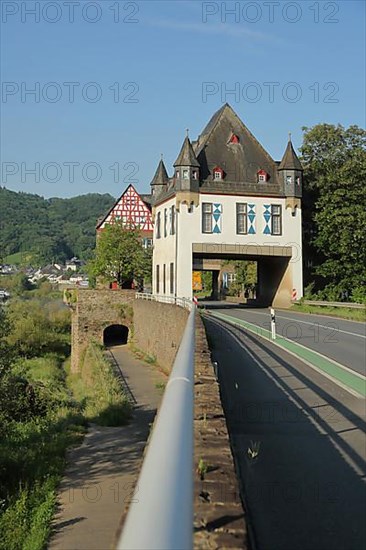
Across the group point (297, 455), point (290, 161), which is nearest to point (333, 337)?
point (297, 455)

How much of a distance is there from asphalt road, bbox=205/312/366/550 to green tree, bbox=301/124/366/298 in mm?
29306

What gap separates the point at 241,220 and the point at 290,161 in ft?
18.0

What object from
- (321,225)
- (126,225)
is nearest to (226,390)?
(321,225)

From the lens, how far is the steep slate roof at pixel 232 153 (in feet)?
143

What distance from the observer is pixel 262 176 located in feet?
144

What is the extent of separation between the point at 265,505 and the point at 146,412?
17807 millimetres

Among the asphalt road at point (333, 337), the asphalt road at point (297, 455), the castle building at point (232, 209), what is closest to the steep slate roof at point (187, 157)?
the castle building at point (232, 209)

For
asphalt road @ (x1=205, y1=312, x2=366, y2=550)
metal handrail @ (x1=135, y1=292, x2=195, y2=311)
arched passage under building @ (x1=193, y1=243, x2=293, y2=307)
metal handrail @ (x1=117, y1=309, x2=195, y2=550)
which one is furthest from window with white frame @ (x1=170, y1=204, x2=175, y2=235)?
metal handrail @ (x1=117, y1=309, x2=195, y2=550)

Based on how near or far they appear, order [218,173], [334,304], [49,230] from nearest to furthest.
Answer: [334,304] < [218,173] < [49,230]

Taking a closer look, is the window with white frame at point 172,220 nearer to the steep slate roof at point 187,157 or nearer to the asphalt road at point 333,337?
the steep slate roof at point 187,157

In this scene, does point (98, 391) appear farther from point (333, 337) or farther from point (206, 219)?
point (206, 219)

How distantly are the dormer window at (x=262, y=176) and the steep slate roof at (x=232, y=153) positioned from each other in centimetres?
23

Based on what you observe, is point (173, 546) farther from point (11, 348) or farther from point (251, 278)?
point (251, 278)

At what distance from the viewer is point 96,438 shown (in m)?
18.5
